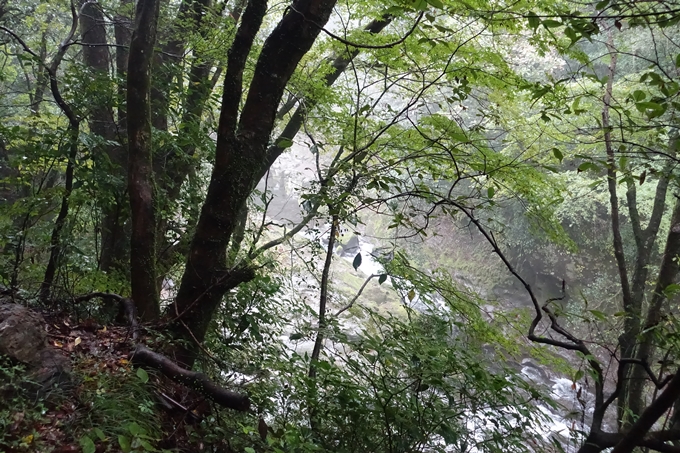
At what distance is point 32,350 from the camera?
1.89 m

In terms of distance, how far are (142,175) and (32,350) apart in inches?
49.8

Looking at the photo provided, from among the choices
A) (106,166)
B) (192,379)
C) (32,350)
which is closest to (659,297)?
(192,379)

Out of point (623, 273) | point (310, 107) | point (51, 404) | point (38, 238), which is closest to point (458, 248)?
point (623, 273)

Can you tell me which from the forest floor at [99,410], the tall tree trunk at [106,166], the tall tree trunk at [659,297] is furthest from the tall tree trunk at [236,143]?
the tall tree trunk at [659,297]

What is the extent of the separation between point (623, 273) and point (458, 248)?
11.7m

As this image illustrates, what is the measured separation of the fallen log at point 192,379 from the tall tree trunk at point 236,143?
23cm

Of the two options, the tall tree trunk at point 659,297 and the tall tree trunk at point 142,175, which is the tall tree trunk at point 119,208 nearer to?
the tall tree trunk at point 142,175

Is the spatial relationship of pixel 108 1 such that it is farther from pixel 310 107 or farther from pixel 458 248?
pixel 458 248

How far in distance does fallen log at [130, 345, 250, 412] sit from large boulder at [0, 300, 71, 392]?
0.32m

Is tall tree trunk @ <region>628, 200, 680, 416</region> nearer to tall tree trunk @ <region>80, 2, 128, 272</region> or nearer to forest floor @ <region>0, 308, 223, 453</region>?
forest floor @ <region>0, 308, 223, 453</region>

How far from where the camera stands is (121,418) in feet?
5.78

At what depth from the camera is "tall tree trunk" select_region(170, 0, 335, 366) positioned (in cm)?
210

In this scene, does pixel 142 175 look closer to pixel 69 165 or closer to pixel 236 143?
pixel 69 165

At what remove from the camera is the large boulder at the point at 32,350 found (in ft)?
5.99
